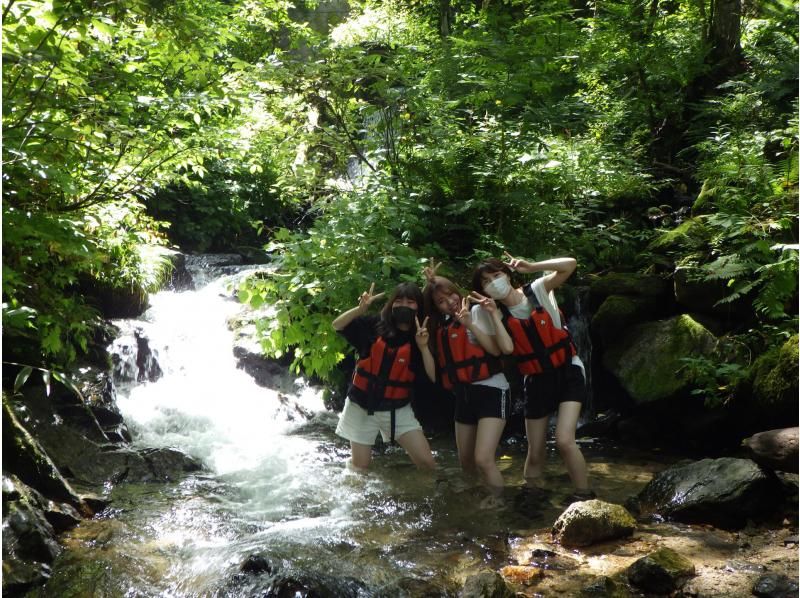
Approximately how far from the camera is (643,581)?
396 centimetres

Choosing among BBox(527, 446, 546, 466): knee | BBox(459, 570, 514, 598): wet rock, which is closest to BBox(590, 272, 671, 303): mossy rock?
BBox(527, 446, 546, 466): knee

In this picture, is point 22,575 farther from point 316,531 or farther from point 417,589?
point 417,589

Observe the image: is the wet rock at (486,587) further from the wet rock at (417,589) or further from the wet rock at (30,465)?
the wet rock at (30,465)

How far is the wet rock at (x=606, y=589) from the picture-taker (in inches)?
153

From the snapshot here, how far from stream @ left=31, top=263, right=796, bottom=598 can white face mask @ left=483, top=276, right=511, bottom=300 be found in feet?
5.92

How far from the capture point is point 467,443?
5879 millimetres

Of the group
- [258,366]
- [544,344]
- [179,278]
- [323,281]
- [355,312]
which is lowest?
[258,366]

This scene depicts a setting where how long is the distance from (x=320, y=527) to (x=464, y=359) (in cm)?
186

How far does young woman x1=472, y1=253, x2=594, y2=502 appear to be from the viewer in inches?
213

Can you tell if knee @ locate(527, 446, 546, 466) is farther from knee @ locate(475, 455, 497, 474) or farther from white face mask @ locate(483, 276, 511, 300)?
white face mask @ locate(483, 276, 511, 300)

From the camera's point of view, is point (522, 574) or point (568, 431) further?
point (568, 431)

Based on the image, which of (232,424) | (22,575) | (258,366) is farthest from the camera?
(258,366)

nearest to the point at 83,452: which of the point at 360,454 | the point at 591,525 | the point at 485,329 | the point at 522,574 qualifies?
the point at 360,454

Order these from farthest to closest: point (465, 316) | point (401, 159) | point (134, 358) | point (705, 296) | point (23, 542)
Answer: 1. point (134, 358)
2. point (401, 159)
3. point (705, 296)
4. point (465, 316)
5. point (23, 542)
